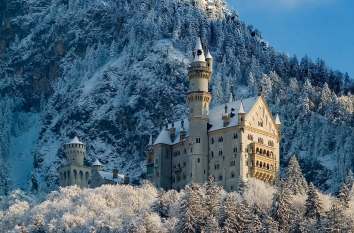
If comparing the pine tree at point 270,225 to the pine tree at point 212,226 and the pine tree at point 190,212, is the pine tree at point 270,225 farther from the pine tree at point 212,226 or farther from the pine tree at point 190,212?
the pine tree at point 190,212

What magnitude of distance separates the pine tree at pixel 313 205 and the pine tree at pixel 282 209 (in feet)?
9.89

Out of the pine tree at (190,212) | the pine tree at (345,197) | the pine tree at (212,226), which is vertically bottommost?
the pine tree at (212,226)

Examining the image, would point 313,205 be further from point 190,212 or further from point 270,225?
point 190,212

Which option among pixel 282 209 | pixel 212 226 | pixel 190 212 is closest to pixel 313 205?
pixel 282 209

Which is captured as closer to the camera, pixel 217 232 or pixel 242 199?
pixel 217 232

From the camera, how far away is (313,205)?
192 metres

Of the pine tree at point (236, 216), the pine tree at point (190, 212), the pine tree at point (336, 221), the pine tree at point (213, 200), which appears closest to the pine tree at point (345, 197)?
the pine tree at point (336, 221)

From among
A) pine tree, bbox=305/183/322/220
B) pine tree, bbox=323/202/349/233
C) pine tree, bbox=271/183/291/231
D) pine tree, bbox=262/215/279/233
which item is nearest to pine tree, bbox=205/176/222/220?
pine tree, bbox=262/215/279/233

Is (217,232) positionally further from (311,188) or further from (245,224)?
(311,188)

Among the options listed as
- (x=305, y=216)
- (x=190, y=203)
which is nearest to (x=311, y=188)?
(x=305, y=216)

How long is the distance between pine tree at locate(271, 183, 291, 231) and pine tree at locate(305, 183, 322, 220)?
3014 mm

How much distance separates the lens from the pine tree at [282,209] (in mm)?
187625

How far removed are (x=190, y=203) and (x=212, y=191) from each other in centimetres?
732

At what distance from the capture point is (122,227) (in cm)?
19612
